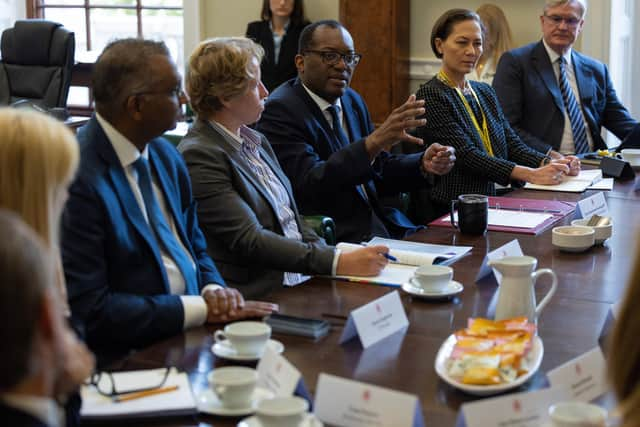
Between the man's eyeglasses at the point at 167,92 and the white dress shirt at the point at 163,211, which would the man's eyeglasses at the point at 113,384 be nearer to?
the white dress shirt at the point at 163,211

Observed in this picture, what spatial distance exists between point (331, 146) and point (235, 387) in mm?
2048

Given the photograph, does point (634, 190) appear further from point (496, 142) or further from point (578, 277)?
point (578, 277)

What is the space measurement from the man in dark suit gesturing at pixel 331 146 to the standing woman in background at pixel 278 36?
103 inches

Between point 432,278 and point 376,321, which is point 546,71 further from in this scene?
point 376,321

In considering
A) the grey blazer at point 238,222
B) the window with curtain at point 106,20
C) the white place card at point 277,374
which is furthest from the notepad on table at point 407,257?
the window with curtain at point 106,20

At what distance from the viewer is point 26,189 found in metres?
1.29

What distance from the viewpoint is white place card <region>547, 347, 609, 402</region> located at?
5.01 feet

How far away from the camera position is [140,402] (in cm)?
159

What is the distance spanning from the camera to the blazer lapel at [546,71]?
4.65 meters

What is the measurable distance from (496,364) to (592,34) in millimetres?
4315

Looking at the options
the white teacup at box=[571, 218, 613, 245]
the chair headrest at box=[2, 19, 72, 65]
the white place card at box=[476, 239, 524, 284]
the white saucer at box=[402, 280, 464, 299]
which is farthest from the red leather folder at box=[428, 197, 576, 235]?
the chair headrest at box=[2, 19, 72, 65]

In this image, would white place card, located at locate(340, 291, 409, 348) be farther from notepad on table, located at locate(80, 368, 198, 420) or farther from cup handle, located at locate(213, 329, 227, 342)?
notepad on table, located at locate(80, 368, 198, 420)

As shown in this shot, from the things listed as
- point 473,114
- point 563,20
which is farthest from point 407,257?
point 563,20

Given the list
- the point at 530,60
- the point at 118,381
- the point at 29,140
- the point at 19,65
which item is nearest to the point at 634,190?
the point at 530,60
